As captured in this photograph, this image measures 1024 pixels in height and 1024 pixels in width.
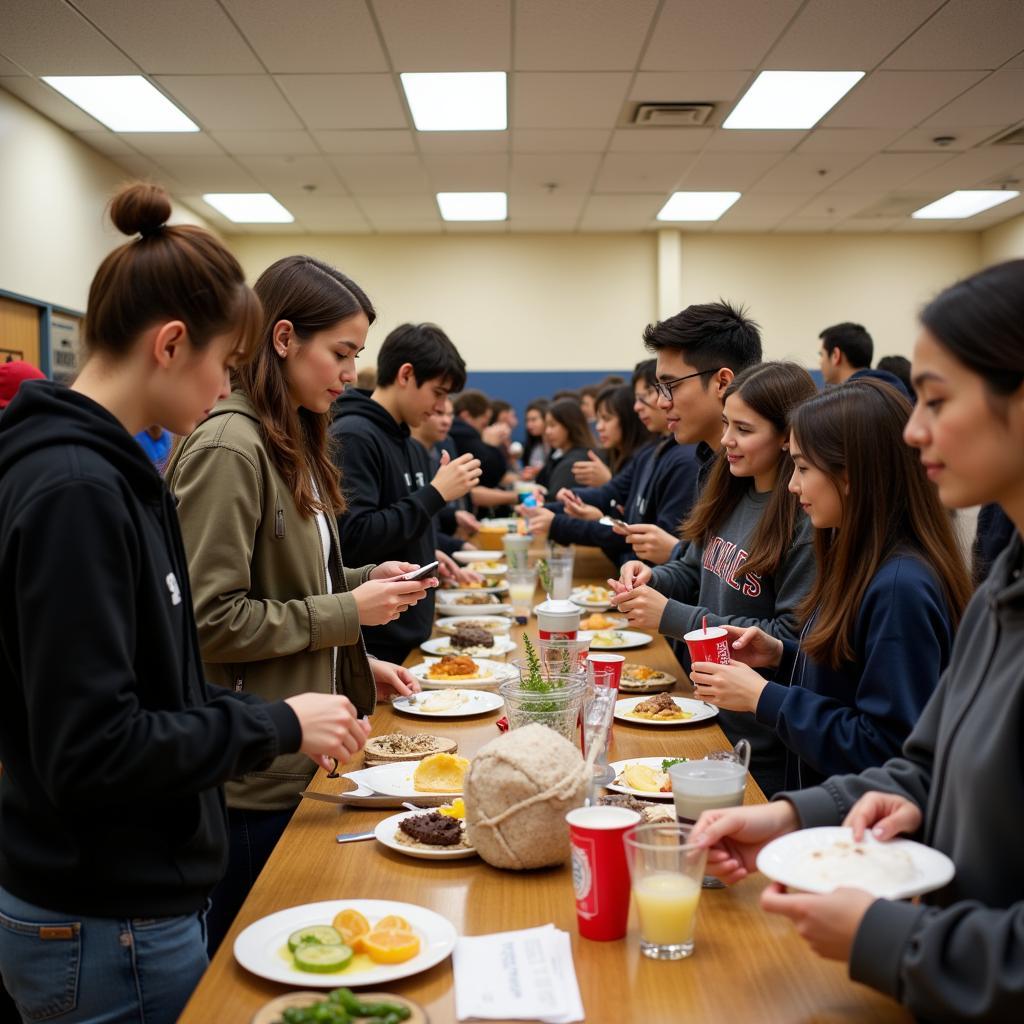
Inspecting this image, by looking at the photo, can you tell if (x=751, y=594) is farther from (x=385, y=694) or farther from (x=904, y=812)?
(x=904, y=812)

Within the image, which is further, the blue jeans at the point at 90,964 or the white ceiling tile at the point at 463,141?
the white ceiling tile at the point at 463,141

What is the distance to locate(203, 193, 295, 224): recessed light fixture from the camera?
9.31m

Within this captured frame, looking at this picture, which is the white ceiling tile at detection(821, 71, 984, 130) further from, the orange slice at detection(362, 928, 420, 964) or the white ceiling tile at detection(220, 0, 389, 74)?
the orange slice at detection(362, 928, 420, 964)

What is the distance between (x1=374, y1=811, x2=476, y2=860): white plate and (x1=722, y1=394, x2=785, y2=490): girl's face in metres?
1.24

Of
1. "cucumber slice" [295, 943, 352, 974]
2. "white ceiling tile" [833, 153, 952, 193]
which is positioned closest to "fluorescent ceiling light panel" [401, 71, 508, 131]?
"white ceiling tile" [833, 153, 952, 193]

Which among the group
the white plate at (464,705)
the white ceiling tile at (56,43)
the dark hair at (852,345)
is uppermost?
the white ceiling tile at (56,43)

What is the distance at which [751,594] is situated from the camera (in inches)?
96.7

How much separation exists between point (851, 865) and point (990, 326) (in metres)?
0.61

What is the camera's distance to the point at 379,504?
3205mm

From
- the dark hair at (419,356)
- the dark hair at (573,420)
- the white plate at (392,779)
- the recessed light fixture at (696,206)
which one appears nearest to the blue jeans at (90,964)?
the white plate at (392,779)

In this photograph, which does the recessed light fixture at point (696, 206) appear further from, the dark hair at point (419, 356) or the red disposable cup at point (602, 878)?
the red disposable cup at point (602, 878)

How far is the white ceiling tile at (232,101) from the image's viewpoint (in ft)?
20.6

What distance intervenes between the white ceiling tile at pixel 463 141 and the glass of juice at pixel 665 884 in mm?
6893

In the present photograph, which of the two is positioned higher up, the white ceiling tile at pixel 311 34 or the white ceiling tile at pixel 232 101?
the white ceiling tile at pixel 311 34
